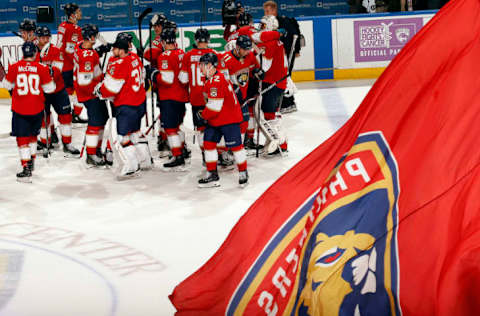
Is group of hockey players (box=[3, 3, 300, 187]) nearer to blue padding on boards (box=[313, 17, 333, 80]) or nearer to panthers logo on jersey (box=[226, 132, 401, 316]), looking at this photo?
panthers logo on jersey (box=[226, 132, 401, 316])

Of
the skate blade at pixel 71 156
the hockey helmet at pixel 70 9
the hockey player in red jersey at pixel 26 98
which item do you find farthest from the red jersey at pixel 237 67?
the hockey helmet at pixel 70 9

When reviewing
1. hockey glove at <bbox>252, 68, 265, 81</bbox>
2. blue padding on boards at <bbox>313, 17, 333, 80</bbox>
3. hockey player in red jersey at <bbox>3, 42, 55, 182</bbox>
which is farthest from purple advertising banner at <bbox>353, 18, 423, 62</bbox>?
hockey player in red jersey at <bbox>3, 42, 55, 182</bbox>

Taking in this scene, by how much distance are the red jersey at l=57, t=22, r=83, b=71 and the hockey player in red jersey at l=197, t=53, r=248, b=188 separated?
3424mm

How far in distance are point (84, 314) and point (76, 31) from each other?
6.65 meters

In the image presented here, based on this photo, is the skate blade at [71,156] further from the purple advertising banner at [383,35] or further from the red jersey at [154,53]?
the purple advertising banner at [383,35]

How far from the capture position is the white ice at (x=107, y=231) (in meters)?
4.93

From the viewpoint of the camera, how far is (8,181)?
8375 millimetres

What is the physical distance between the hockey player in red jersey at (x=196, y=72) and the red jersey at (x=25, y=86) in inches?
61.3

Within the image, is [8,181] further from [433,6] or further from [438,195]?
[433,6]

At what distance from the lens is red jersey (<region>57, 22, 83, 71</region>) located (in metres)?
10.4

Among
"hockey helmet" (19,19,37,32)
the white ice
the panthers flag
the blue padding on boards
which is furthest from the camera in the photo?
the blue padding on boards

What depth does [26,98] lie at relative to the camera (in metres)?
8.07

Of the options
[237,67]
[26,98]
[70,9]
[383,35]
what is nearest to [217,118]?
[237,67]

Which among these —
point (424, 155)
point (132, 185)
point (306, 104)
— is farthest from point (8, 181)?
point (424, 155)
